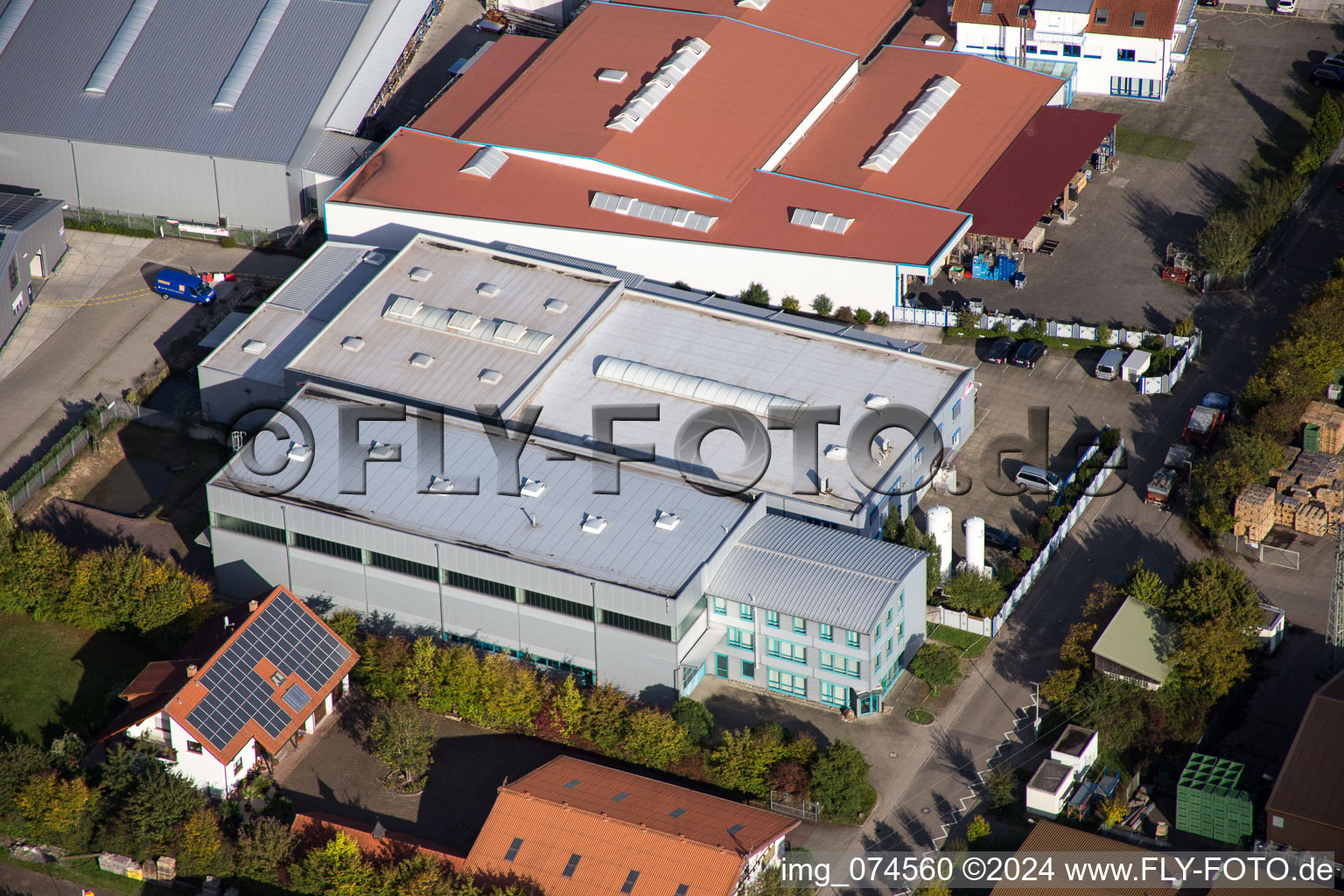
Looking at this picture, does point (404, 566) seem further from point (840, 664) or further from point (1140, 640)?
point (1140, 640)

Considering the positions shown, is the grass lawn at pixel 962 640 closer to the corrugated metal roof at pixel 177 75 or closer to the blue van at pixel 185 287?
the blue van at pixel 185 287

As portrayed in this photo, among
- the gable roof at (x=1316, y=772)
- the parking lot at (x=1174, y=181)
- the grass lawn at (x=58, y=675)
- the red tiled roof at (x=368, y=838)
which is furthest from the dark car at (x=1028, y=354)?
the grass lawn at (x=58, y=675)

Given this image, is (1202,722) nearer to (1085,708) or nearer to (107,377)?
(1085,708)

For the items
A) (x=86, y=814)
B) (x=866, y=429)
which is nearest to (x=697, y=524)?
(x=866, y=429)

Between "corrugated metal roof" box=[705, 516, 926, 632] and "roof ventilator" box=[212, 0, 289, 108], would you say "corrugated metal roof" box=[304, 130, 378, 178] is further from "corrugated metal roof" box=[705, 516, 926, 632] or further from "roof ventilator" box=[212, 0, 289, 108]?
"corrugated metal roof" box=[705, 516, 926, 632]

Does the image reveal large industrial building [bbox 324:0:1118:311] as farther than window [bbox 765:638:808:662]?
Yes

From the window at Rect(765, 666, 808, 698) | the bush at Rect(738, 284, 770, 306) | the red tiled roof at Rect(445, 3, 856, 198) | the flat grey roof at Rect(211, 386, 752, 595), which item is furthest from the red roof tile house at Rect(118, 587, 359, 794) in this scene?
the red tiled roof at Rect(445, 3, 856, 198)
